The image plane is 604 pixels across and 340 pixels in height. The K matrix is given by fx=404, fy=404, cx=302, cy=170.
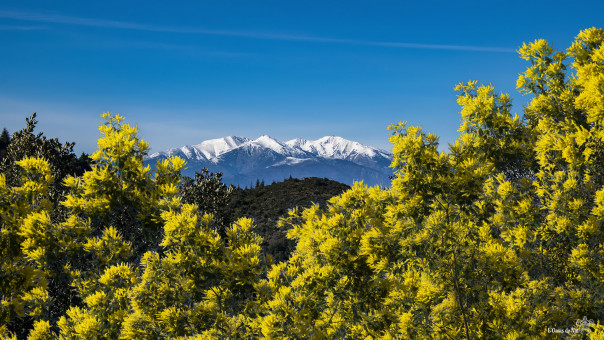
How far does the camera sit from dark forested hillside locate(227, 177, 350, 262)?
4224 cm

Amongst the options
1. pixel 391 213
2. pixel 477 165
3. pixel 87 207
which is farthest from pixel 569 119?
pixel 87 207

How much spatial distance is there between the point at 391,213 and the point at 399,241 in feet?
3.31

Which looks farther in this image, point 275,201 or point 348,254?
point 275,201

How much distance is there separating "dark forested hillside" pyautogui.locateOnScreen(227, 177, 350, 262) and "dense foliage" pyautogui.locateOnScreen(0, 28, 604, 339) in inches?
1101

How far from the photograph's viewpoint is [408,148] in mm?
7598

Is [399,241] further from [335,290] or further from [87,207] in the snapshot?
[87,207]

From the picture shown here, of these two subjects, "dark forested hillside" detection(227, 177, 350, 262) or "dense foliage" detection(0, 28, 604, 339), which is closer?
"dense foliage" detection(0, 28, 604, 339)

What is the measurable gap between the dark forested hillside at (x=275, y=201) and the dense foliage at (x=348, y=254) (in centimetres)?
2797

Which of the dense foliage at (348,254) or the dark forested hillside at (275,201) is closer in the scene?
the dense foliage at (348,254)

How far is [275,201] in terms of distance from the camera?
58281 millimetres

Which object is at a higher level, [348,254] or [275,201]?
[275,201]

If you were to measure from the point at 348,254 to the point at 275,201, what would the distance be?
2033 inches

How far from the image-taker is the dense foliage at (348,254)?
654 cm

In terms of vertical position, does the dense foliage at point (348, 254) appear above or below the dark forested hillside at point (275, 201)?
below
